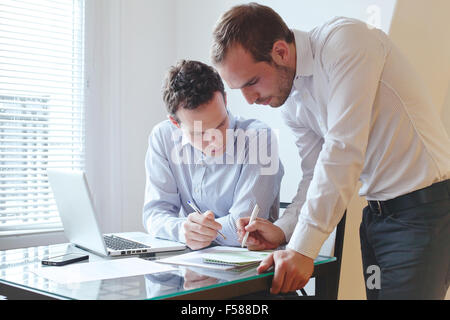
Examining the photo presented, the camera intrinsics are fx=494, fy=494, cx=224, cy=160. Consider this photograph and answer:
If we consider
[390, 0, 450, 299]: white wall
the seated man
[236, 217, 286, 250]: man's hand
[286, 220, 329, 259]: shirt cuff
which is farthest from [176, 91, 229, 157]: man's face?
[390, 0, 450, 299]: white wall

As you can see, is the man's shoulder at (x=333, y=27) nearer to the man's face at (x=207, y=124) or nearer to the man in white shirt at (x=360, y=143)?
the man in white shirt at (x=360, y=143)

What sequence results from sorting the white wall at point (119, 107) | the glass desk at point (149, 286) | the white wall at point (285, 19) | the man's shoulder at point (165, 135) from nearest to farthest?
1. the glass desk at point (149, 286)
2. the man's shoulder at point (165, 135)
3. the white wall at point (285, 19)
4. the white wall at point (119, 107)

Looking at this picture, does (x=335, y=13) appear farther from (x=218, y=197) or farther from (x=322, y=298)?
(x=322, y=298)

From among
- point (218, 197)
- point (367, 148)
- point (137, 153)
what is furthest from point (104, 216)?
point (367, 148)

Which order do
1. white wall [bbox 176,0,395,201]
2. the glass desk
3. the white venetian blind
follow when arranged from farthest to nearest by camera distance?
the white venetian blind < white wall [bbox 176,0,395,201] < the glass desk

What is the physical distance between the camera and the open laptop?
1.47 meters

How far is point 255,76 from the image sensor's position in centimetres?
147

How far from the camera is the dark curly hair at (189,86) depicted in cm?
184

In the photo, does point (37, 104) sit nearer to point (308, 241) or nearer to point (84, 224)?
point (84, 224)

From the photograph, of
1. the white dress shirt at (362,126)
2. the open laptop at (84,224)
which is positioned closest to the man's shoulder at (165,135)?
the open laptop at (84,224)

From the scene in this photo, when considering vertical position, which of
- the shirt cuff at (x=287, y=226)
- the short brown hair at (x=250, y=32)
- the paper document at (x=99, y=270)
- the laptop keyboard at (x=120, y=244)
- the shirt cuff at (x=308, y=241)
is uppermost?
the short brown hair at (x=250, y=32)

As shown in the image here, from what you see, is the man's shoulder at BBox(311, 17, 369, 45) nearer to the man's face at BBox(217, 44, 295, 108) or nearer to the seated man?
the man's face at BBox(217, 44, 295, 108)

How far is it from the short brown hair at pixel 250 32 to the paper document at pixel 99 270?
632mm

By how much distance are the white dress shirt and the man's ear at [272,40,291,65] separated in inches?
1.5
